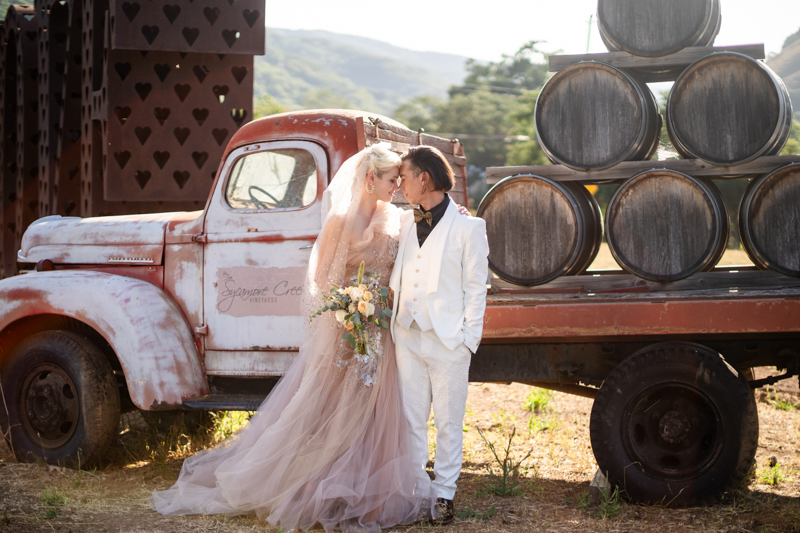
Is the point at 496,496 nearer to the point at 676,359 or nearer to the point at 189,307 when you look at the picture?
the point at 676,359

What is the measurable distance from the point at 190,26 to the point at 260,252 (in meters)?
2.89

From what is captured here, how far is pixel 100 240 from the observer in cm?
461

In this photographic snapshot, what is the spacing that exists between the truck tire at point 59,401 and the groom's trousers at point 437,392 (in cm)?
198

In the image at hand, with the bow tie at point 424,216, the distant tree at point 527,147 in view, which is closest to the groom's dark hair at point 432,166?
the bow tie at point 424,216

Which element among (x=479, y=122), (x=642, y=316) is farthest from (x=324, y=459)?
(x=479, y=122)

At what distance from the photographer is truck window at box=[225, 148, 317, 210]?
4102 mm

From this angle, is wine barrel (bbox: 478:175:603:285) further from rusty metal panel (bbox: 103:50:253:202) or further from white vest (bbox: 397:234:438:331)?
rusty metal panel (bbox: 103:50:253:202)

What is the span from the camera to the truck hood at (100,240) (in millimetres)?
4438

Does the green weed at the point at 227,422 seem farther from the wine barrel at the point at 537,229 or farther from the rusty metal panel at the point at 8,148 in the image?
the rusty metal panel at the point at 8,148

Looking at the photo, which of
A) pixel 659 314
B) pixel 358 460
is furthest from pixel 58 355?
pixel 659 314

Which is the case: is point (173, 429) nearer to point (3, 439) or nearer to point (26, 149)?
point (3, 439)

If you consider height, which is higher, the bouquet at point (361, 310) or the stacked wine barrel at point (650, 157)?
the stacked wine barrel at point (650, 157)

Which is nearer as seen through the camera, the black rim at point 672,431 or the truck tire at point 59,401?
the black rim at point 672,431

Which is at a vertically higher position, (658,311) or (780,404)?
(658,311)
